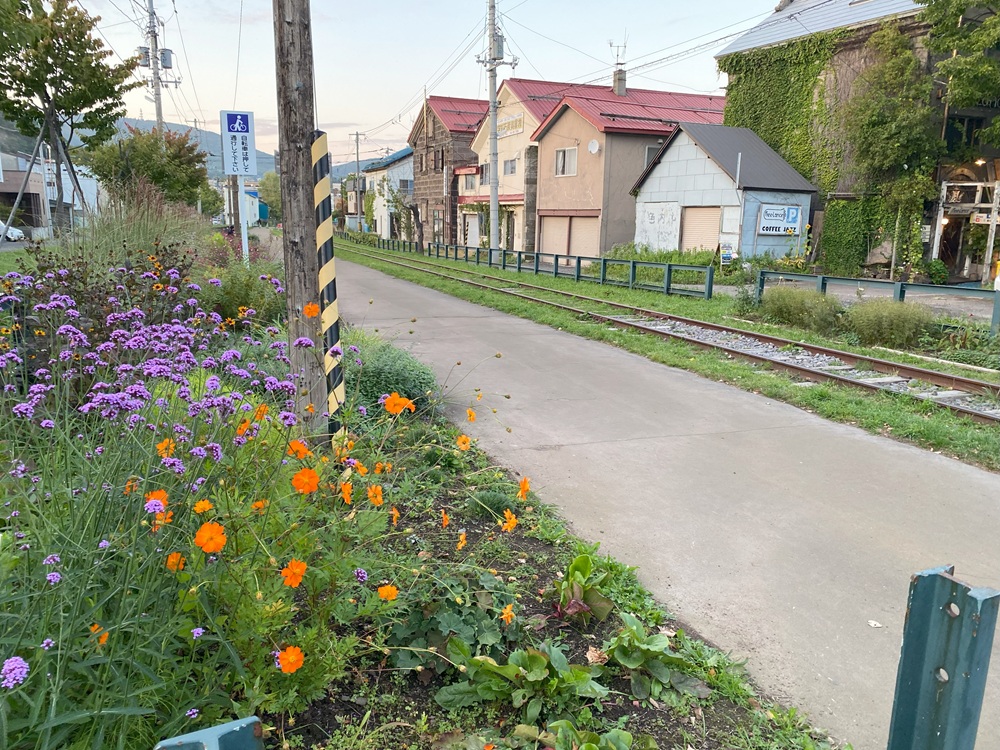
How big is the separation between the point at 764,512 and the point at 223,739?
4586 mm

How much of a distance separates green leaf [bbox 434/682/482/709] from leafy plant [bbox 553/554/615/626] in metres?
0.77

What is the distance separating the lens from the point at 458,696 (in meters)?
2.71

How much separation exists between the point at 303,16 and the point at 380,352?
123 inches

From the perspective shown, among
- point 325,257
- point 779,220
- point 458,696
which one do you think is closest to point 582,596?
point 458,696

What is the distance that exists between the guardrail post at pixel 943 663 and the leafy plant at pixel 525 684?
4.47 ft

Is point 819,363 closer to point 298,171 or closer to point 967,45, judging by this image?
point 298,171

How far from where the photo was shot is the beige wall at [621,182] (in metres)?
→ 30.9

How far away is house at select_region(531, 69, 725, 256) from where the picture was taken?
31.0 meters

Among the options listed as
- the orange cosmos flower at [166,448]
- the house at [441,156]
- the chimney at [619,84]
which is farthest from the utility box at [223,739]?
the house at [441,156]

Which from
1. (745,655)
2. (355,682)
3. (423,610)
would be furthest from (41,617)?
(745,655)

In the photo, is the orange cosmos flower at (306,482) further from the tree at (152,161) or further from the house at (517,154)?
the house at (517,154)

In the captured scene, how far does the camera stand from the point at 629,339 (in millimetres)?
11953

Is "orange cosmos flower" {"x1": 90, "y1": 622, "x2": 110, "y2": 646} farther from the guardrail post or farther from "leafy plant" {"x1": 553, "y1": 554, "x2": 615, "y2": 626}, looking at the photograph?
"leafy plant" {"x1": 553, "y1": 554, "x2": 615, "y2": 626}

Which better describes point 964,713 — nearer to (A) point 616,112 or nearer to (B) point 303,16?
(B) point 303,16
